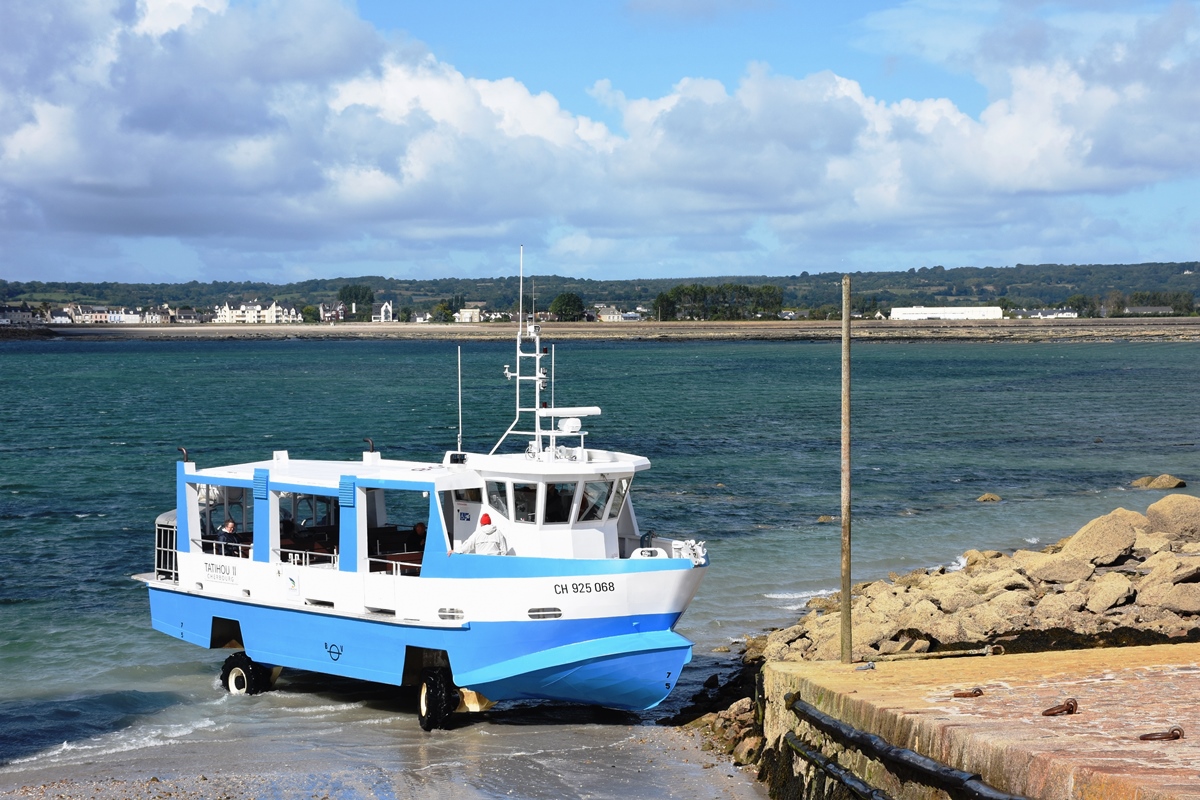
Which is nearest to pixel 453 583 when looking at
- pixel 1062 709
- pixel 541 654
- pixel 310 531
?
pixel 541 654

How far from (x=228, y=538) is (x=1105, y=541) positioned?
15828 millimetres

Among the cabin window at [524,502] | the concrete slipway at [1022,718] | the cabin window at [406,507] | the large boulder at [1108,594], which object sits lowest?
the cabin window at [406,507]

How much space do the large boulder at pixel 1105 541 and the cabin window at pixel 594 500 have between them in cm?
973

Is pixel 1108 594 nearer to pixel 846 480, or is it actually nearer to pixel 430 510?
pixel 846 480

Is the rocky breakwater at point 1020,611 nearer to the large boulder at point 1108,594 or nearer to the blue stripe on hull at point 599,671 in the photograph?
the large boulder at point 1108,594

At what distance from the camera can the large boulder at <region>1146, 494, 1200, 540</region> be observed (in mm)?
26609

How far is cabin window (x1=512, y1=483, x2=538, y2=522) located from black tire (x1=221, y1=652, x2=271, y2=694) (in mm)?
5610

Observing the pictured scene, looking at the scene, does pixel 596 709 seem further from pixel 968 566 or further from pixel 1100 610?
pixel 968 566

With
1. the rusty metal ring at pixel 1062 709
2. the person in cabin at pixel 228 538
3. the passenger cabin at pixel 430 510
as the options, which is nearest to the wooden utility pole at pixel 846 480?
the passenger cabin at pixel 430 510

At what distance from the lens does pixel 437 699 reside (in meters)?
18.2

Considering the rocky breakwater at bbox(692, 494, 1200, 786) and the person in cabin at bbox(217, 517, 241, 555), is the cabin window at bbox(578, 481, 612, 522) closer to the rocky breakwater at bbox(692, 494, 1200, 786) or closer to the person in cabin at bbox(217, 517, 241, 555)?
the rocky breakwater at bbox(692, 494, 1200, 786)

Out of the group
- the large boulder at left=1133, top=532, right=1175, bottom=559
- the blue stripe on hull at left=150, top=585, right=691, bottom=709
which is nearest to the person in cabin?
the blue stripe on hull at left=150, top=585, right=691, bottom=709

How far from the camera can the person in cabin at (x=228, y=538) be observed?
2112cm

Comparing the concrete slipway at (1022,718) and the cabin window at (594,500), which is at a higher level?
the cabin window at (594,500)
